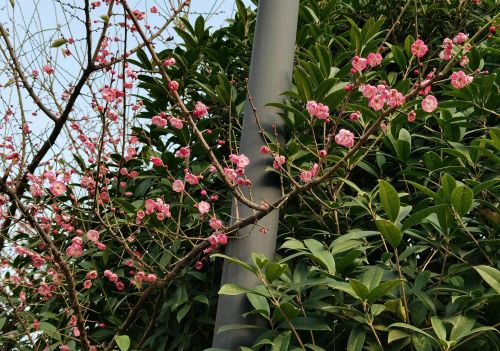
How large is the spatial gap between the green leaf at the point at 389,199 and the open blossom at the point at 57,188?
3.86 ft

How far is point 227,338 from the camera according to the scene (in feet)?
5.69

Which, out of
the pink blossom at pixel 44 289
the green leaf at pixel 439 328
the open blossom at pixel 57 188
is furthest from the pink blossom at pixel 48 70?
the green leaf at pixel 439 328

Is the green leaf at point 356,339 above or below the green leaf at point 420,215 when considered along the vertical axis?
below

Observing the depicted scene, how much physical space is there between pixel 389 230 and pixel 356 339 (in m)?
0.29

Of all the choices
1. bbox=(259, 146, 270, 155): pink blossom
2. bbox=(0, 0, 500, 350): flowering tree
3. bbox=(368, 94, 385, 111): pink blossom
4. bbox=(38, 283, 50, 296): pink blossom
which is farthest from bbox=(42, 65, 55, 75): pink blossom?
bbox=(368, 94, 385, 111): pink blossom

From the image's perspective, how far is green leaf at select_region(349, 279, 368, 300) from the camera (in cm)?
149

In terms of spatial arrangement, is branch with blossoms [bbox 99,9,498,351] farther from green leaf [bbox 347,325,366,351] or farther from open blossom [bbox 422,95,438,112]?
green leaf [bbox 347,325,366,351]

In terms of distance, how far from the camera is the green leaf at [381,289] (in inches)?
58.1

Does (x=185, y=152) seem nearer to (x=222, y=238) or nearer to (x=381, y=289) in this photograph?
(x=222, y=238)

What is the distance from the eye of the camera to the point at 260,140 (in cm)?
199

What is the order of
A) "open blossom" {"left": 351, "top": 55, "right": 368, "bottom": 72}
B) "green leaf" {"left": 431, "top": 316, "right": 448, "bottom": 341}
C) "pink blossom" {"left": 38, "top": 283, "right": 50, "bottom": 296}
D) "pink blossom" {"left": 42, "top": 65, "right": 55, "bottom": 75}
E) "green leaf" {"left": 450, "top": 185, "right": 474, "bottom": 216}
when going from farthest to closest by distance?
"pink blossom" {"left": 42, "top": 65, "right": 55, "bottom": 75}, "pink blossom" {"left": 38, "top": 283, "right": 50, "bottom": 296}, "open blossom" {"left": 351, "top": 55, "right": 368, "bottom": 72}, "green leaf" {"left": 450, "top": 185, "right": 474, "bottom": 216}, "green leaf" {"left": 431, "top": 316, "right": 448, "bottom": 341}

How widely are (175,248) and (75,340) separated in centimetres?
52

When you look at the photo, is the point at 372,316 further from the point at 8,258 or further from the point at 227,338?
the point at 8,258

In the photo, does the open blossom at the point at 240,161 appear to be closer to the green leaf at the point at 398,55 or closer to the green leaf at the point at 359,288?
the green leaf at the point at 359,288
